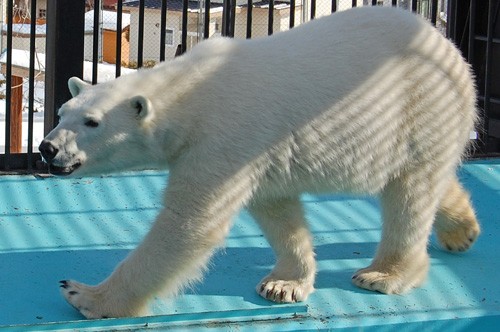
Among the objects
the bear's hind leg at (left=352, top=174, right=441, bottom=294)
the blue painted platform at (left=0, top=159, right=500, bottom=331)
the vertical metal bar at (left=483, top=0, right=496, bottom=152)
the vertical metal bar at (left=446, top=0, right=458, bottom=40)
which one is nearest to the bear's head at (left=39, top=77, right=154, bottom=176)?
the blue painted platform at (left=0, top=159, right=500, bottom=331)

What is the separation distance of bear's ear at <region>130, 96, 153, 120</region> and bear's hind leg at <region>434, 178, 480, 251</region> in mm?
1344

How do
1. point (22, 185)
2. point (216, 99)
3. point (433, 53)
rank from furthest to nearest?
point (22, 185)
point (433, 53)
point (216, 99)

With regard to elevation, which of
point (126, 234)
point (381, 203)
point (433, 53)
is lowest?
point (126, 234)

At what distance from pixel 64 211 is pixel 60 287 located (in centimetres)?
101

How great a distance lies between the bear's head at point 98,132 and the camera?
289 centimetres

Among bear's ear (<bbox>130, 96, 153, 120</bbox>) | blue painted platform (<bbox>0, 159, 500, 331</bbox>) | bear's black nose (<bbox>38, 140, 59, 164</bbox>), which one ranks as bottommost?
blue painted platform (<bbox>0, 159, 500, 331</bbox>)

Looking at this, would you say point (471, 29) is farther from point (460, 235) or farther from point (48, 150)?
point (48, 150)

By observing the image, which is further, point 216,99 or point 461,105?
point 461,105

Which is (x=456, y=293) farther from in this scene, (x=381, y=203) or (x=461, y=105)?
(x=461, y=105)

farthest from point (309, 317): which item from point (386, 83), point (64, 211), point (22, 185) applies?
point (22, 185)

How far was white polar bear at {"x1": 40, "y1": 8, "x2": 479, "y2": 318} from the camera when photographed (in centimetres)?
296

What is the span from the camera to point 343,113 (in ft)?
10.4

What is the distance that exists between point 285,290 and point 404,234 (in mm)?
479

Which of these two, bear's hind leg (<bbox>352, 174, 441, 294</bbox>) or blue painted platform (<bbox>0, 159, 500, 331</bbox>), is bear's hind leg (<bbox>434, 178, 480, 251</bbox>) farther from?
bear's hind leg (<bbox>352, 174, 441, 294</bbox>)
